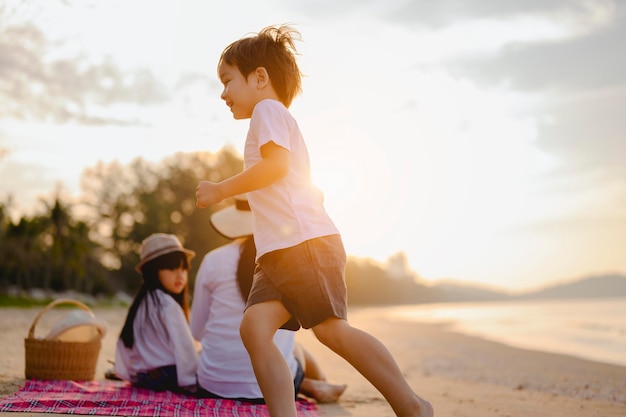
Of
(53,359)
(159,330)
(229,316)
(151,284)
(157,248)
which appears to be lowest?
(53,359)

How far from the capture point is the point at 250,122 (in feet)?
8.56

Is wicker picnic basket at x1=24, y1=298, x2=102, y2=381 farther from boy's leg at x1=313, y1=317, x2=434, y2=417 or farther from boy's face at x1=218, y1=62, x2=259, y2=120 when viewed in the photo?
boy's leg at x1=313, y1=317, x2=434, y2=417

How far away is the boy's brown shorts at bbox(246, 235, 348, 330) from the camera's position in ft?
7.87

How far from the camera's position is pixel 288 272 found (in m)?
2.42

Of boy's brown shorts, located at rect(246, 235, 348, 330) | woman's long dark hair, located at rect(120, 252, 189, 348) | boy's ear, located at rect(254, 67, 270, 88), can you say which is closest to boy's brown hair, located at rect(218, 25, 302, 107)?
boy's ear, located at rect(254, 67, 270, 88)

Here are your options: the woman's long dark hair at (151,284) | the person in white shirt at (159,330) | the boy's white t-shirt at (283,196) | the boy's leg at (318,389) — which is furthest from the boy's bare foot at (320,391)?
the boy's white t-shirt at (283,196)

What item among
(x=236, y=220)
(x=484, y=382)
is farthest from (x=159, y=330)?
(x=484, y=382)

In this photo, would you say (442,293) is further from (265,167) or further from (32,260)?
(265,167)

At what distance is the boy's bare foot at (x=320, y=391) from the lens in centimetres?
409

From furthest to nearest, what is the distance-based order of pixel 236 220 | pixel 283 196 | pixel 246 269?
pixel 236 220, pixel 246 269, pixel 283 196

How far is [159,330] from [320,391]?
1.13 metres

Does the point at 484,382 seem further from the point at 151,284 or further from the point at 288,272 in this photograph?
the point at 288,272

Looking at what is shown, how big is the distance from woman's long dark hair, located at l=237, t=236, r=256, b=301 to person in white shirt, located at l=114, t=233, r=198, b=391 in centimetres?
56

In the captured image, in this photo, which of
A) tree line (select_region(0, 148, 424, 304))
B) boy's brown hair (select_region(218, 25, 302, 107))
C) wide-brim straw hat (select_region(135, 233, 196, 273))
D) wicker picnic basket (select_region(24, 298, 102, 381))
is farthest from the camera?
tree line (select_region(0, 148, 424, 304))
